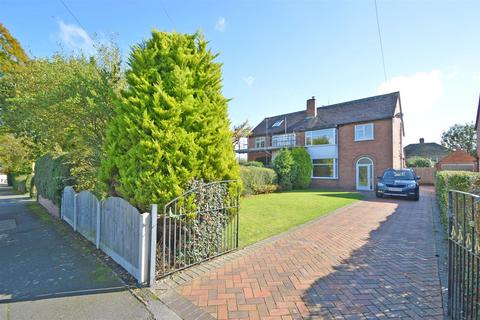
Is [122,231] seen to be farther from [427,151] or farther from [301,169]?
[427,151]

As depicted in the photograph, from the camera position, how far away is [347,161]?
1925cm

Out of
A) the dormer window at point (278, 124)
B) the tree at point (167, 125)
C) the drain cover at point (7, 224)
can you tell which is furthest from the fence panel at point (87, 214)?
the dormer window at point (278, 124)

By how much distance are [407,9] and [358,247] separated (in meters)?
6.80

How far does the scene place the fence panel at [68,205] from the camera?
23.2ft

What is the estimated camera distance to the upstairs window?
18.3 metres

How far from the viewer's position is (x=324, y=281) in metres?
3.55

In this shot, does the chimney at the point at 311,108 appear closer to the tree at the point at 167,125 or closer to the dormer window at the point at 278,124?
the dormer window at the point at 278,124

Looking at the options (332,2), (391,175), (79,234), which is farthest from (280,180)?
(79,234)

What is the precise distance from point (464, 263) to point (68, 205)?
923 centimetres

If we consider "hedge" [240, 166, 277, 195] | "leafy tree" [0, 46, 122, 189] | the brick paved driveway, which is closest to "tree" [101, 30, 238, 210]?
the brick paved driveway

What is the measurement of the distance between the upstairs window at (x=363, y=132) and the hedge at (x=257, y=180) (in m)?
7.50

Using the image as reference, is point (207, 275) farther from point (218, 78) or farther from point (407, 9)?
point (407, 9)

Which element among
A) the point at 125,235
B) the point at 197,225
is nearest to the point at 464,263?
the point at 197,225

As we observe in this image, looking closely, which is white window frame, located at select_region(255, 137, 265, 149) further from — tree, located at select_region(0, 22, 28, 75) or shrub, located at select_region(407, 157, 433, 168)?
tree, located at select_region(0, 22, 28, 75)
